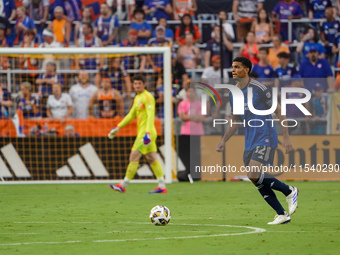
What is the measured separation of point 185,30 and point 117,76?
2562 mm

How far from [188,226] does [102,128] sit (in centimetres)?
940

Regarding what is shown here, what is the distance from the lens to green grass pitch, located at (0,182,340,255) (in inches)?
281

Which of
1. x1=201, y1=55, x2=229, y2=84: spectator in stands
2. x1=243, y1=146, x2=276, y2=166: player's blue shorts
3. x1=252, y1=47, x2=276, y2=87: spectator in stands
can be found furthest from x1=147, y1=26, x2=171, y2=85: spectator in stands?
x1=243, y1=146, x2=276, y2=166: player's blue shorts

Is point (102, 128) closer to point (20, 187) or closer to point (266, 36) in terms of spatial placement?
point (20, 187)

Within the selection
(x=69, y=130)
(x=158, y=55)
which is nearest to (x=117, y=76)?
(x=158, y=55)

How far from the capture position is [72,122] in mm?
18203

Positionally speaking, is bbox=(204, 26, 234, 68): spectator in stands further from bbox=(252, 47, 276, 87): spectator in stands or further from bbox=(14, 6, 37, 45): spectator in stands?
bbox=(14, 6, 37, 45): spectator in stands

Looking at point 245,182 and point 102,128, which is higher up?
point 102,128

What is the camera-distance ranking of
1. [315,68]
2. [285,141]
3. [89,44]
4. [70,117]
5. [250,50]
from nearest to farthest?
[285,141] < [70,117] < [315,68] < [250,50] < [89,44]

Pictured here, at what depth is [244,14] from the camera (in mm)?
21125

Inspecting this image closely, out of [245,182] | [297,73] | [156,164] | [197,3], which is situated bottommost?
[245,182]

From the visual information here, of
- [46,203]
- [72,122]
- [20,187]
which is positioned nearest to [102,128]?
[72,122]

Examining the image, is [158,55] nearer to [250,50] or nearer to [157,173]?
[250,50]

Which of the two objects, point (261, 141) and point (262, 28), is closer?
point (261, 141)
